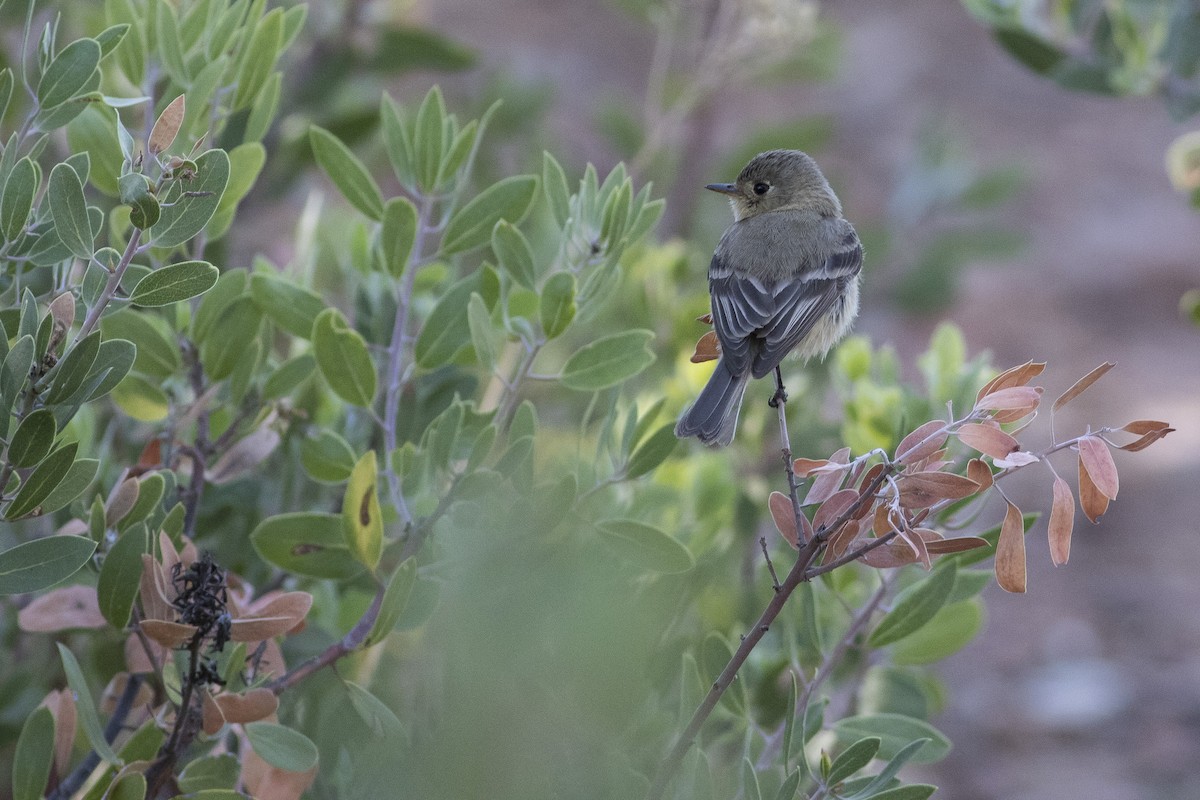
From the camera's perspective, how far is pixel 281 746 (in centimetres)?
173

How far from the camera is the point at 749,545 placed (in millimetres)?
3193

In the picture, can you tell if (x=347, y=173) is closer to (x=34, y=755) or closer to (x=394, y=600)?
(x=394, y=600)

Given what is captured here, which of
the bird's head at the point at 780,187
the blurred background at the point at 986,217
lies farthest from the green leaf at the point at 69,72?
the bird's head at the point at 780,187

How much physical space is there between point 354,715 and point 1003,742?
10.9 ft

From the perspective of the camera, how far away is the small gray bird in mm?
2600

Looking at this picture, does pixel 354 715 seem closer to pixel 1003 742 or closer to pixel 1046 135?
pixel 1003 742

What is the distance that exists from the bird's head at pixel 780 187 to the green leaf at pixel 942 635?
1.61 metres

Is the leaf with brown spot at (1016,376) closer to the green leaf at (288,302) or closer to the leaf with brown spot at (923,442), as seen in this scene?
the leaf with brown spot at (923,442)

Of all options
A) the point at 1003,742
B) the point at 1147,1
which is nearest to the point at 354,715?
the point at 1147,1

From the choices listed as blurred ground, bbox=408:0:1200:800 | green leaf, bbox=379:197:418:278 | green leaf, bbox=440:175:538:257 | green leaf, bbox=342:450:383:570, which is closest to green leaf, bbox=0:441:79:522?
green leaf, bbox=342:450:383:570

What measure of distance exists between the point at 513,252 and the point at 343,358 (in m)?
0.33

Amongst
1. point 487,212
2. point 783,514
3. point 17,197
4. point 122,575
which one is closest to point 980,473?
point 783,514

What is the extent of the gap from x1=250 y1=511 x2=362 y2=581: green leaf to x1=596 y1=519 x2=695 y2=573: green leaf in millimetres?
424

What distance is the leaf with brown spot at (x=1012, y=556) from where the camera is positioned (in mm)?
1510
